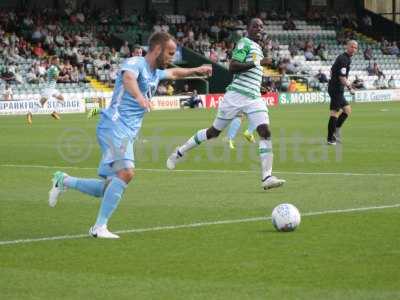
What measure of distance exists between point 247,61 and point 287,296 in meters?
9.00

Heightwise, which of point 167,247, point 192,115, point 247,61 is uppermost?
point 247,61

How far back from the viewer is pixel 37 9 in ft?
180

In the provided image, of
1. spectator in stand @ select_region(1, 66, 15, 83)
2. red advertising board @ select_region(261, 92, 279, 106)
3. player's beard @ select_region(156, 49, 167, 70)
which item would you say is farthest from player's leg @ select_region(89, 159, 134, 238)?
red advertising board @ select_region(261, 92, 279, 106)

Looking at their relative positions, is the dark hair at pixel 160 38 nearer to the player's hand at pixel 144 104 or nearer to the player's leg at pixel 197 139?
the player's hand at pixel 144 104

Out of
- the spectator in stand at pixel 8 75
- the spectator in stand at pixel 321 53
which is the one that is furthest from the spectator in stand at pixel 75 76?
the spectator in stand at pixel 321 53

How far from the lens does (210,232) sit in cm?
1093

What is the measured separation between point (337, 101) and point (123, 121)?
14.2 m

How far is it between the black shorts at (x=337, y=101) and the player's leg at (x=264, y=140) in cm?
819

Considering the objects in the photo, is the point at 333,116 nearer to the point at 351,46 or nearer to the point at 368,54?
the point at 351,46

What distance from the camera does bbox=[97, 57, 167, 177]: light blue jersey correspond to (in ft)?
34.5

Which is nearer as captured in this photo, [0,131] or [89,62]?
[0,131]

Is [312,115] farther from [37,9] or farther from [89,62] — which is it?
[37,9]

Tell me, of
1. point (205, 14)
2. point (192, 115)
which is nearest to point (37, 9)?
point (205, 14)

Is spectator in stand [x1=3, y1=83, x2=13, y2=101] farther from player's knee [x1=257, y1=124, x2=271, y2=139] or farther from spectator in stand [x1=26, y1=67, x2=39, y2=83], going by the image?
player's knee [x1=257, y1=124, x2=271, y2=139]
